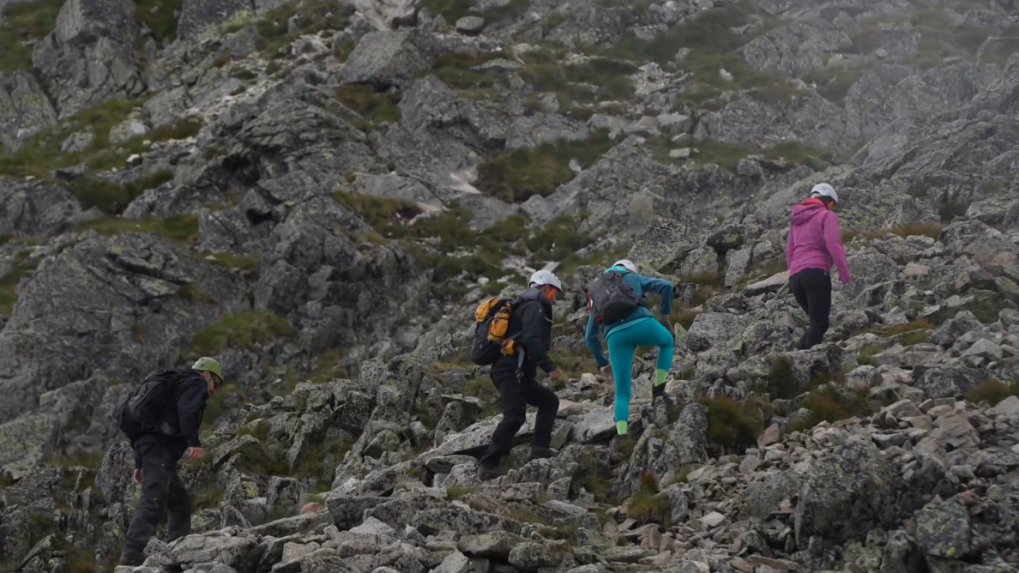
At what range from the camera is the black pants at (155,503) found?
42.3 ft

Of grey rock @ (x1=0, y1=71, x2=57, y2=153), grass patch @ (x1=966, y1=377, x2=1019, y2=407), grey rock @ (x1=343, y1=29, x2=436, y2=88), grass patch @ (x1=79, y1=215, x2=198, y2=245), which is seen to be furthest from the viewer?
grey rock @ (x1=0, y1=71, x2=57, y2=153)

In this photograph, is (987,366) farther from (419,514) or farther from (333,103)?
(333,103)

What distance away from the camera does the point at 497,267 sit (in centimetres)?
3469

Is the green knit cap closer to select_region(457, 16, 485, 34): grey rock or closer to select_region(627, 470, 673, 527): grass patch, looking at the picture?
select_region(627, 470, 673, 527): grass patch

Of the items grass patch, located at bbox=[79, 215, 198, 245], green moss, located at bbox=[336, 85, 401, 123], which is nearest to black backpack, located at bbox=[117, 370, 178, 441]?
grass patch, located at bbox=[79, 215, 198, 245]

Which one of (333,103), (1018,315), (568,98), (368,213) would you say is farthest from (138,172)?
(1018,315)

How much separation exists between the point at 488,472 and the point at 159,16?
5224 cm

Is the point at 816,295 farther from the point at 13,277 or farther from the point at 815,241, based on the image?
the point at 13,277

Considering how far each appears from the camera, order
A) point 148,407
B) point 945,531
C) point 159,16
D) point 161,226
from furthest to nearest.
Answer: point 159,16, point 161,226, point 148,407, point 945,531

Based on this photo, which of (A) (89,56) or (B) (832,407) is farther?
(A) (89,56)

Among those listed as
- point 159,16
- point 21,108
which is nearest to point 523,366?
point 21,108

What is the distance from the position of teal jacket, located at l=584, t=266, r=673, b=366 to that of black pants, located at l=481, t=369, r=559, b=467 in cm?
101

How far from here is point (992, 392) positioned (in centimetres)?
1171

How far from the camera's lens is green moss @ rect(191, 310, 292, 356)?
2930 centimetres
